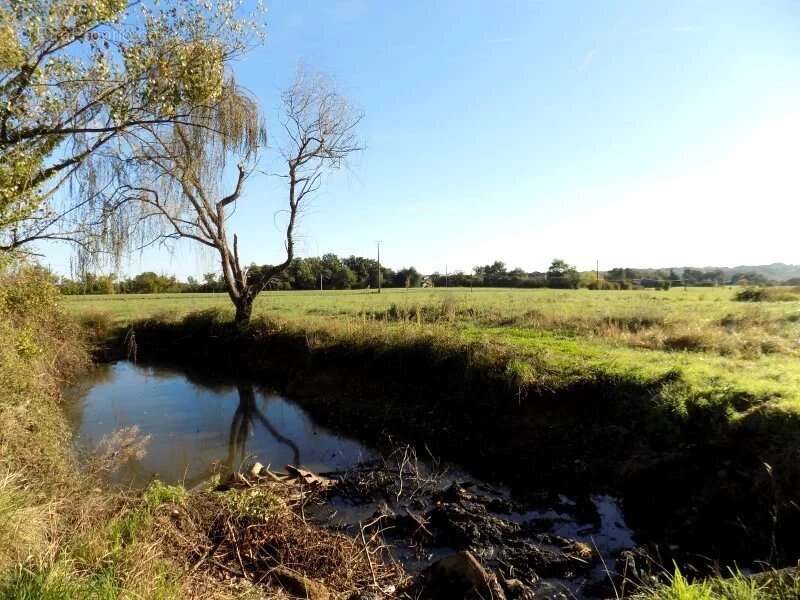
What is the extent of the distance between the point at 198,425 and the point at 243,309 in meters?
7.34

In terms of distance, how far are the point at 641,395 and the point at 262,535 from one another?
585 centimetres

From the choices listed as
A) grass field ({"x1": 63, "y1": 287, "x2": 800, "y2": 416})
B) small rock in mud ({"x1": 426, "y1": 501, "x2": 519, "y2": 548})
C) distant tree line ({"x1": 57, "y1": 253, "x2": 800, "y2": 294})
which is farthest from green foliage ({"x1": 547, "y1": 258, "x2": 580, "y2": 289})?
small rock in mud ({"x1": 426, "y1": 501, "x2": 519, "y2": 548})

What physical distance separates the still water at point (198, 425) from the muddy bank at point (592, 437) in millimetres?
881

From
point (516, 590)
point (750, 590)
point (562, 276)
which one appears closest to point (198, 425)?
point (516, 590)

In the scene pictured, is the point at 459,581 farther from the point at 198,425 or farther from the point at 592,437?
the point at 198,425

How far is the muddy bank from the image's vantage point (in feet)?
17.0

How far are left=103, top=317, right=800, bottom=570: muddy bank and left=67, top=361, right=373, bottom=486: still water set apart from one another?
2.89ft

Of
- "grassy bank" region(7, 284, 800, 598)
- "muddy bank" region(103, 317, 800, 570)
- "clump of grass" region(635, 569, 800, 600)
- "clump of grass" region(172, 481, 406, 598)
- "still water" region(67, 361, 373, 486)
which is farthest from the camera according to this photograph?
"still water" region(67, 361, 373, 486)

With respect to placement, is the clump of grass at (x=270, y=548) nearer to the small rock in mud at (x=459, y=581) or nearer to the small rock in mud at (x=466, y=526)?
the small rock in mud at (x=459, y=581)

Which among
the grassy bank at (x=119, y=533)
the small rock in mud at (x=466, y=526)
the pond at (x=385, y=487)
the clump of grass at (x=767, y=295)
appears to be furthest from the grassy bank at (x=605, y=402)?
the clump of grass at (x=767, y=295)

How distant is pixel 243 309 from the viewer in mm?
18125

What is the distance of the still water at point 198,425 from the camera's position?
8.75 meters

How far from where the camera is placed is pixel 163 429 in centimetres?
1091

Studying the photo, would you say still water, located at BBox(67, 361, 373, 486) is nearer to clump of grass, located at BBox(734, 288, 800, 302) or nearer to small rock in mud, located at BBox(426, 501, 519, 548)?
small rock in mud, located at BBox(426, 501, 519, 548)
